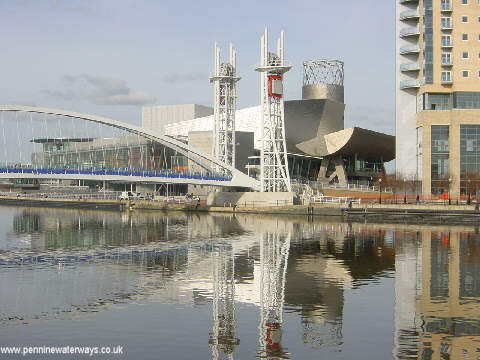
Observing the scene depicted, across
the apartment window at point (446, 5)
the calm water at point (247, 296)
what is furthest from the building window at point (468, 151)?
the calm water at point (247, 296)

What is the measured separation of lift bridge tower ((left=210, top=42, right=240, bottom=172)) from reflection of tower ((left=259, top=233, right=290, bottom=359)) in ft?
169

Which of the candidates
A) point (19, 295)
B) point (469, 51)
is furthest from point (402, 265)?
point (469, 51)

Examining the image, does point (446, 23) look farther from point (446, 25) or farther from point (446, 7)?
point (446, 7)

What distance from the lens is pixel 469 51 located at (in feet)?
276

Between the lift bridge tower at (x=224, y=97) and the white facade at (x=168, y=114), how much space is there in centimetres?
5639

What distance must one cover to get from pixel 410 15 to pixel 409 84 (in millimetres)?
9745

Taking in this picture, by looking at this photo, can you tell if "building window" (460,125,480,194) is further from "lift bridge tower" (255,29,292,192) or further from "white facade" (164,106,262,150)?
"white facade" (164,106,262,150)

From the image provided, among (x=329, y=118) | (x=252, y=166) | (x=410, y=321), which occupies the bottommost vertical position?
(x=410, y=321)

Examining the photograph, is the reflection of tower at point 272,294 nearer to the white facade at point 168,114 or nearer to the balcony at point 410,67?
the balcony at point 410,67

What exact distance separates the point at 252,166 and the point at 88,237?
52.4m

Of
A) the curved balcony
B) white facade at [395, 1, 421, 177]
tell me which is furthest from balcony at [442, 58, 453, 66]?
the curved balcony

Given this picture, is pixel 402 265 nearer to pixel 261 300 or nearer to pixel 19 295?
pixel 261 300

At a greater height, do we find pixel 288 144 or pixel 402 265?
pixel 288 144

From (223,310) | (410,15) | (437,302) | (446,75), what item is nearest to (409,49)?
(410,15)
